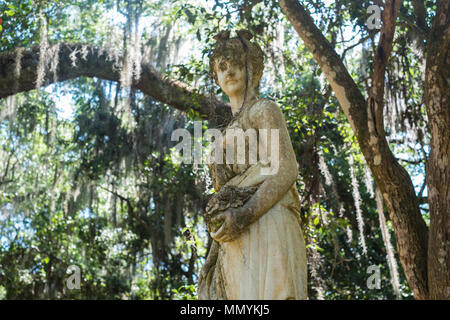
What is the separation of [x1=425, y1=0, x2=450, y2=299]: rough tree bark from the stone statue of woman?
7.12 feet

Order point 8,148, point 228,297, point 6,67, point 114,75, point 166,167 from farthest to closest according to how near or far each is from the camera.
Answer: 1. point 8,148
2. point 166,167
3. point 114,75
4. point 6,67
5. point 228,297

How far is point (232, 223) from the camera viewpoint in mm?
3268

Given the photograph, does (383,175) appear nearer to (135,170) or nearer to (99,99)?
(135,170)

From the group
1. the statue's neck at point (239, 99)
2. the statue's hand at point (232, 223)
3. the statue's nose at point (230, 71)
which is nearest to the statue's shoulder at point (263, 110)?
the statue's neck at point (239, 99)

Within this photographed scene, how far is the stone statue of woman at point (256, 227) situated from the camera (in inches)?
126

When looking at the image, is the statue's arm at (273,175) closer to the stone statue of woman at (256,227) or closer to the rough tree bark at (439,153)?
the stone statue of woman at (256,227)

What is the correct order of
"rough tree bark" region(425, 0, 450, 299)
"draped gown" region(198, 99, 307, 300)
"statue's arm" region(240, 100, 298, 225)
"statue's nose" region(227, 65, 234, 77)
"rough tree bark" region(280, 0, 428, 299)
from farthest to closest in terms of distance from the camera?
"rough tree bark" region(280, 0, 428, 299) → "rough tree bark" region(425, 0, 450, 299) → "statue's nose" region(227, 65, 234, 77) → "statue's arm" region(240, 100, 298, 225) → "draped gown" region(198, 99, 307, 300)

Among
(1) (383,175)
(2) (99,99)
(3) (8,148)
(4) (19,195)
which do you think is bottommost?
(1) (383,175)

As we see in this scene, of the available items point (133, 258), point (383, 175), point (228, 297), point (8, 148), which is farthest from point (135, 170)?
point (228, 297)

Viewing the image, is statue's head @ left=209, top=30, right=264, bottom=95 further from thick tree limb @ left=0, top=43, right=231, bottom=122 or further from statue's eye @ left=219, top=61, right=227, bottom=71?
thick tree limb @ left=0, top=43, right=231, bottom=122

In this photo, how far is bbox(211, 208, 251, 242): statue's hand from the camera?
327 cm

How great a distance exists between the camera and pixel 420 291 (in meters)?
5.44

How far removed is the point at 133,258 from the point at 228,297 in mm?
10621

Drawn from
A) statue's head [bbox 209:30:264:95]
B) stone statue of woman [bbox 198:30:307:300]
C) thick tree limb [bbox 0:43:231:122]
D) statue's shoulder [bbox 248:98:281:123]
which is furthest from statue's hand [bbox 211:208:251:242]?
thick tree limb [bbox 0:43:231:122]
